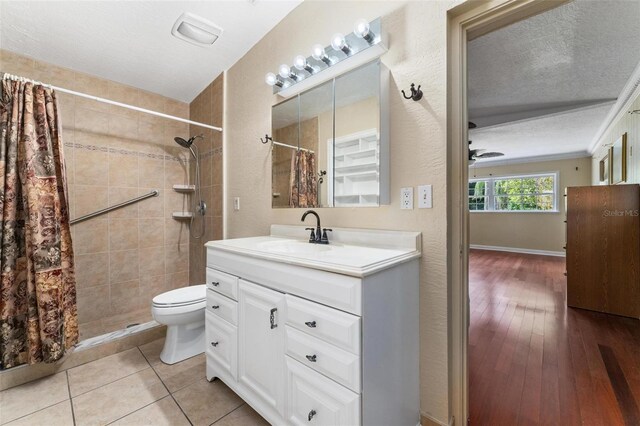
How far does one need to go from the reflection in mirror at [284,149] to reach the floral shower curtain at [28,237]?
1405 mm

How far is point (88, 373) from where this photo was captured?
1.75 metres

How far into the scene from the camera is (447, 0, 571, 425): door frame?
4.02ft

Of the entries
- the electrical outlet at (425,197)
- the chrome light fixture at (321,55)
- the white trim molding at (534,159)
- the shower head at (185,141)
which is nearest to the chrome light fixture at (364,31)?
the chrome light fixture at (321,55)

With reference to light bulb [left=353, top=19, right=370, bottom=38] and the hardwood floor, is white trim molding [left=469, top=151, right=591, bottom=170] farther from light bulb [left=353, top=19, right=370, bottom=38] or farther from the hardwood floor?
light bulb [left=353, top=19, right=370, bottom=38]

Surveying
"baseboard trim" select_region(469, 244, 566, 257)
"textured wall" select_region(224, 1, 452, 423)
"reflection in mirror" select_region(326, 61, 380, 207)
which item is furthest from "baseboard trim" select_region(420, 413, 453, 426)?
"baseboard trim" select_region(469, 244, 566, 257)

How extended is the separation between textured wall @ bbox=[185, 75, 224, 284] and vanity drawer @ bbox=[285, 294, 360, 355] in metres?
1.69

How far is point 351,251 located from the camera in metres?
1.30

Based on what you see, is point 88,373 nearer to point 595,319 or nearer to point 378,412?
point 378,412

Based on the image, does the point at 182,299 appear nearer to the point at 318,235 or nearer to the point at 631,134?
the point at 318,235

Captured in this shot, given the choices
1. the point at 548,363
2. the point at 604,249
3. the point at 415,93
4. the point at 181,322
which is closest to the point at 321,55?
the point at 415,93

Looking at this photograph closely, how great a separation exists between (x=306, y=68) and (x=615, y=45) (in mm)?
2355

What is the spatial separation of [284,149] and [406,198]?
99 cm

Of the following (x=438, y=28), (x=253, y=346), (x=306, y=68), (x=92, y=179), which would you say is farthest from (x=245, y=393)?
(x=92, y=179)

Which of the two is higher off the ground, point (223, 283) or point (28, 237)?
point (28, 237)
